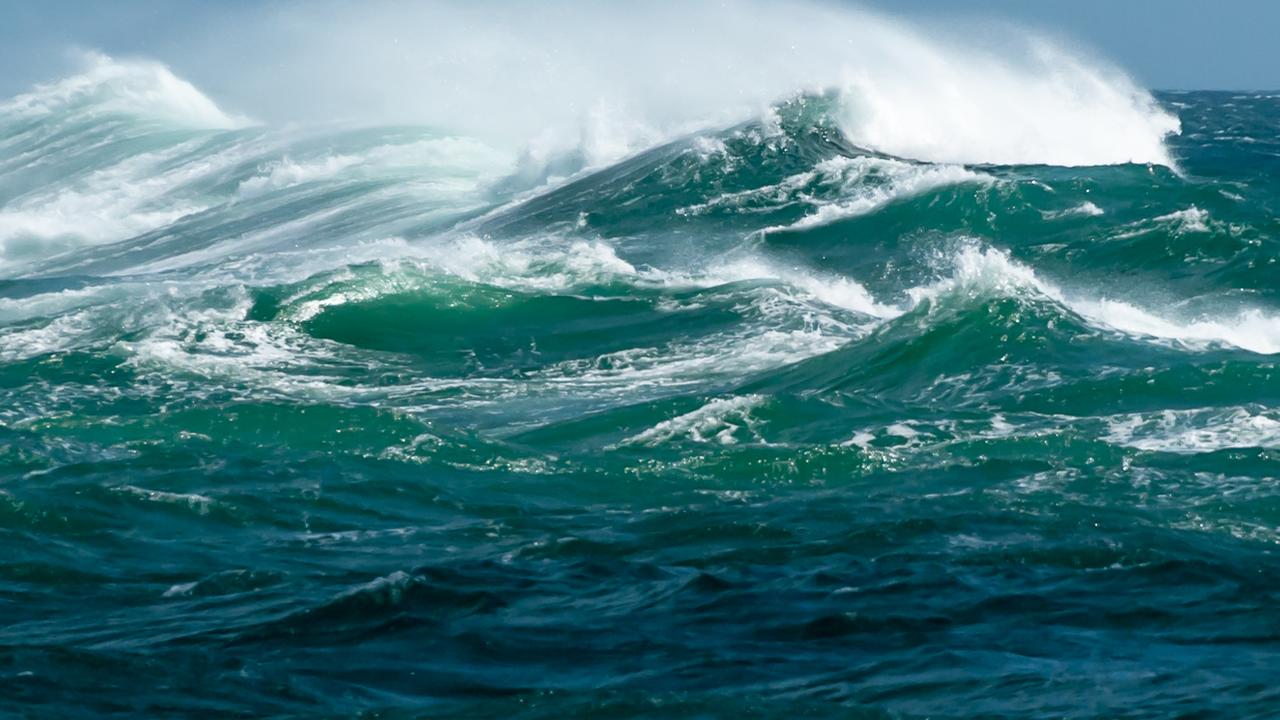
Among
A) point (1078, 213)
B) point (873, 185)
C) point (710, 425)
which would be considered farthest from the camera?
point (873, 185)

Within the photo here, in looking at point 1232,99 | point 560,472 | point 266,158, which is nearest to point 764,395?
point 560,472

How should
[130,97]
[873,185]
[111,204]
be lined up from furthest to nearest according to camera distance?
[130,97] < [111,204] < [873,185]

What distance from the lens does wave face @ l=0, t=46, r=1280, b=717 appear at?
7879 millimetres

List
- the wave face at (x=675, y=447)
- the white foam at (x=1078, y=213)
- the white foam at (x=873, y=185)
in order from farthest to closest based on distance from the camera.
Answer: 1. the white foam at (x=873, y=185)
2. the white foam at (x=1078, y=213)
3. the wave face at (x=675, y=447)

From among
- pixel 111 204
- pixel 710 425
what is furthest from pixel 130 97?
pixel 710 425

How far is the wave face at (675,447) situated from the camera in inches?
310

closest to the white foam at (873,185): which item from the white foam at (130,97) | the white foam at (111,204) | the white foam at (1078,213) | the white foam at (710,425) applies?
the white foam at (1078,213)

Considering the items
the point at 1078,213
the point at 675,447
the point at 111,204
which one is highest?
the point at 111,204

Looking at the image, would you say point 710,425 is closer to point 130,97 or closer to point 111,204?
point 111,204

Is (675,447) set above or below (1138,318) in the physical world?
below

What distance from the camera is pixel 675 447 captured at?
1353cm

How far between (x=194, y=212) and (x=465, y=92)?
42.5ft

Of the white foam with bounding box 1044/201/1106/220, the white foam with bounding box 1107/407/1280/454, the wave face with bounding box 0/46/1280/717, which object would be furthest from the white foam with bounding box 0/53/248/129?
the white foam with bounding box 1107/407/1280/454

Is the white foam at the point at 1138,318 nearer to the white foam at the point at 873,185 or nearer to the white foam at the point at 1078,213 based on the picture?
the white foam at the point at 1078,213
